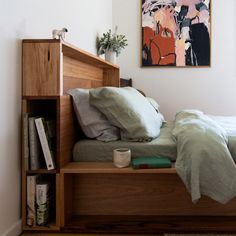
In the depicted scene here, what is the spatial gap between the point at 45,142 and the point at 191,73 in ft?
10.6

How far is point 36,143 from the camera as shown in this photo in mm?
1589

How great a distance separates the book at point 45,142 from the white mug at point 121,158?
0.99ft

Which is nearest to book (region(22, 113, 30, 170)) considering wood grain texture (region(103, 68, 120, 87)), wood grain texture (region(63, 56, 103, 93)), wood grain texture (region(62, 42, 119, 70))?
wood grain texture (region(62, 42, 119, 70))

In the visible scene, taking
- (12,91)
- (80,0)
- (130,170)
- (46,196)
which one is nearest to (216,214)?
(130,170)

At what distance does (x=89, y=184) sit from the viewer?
178cm

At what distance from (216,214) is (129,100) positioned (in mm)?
767

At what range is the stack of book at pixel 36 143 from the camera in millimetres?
1572

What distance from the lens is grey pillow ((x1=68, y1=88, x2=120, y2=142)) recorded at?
6.09 feet

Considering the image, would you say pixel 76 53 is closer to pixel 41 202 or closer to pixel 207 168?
pixel 41 202

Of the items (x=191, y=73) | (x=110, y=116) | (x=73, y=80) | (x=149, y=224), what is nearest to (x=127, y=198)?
(x=149, y=224)

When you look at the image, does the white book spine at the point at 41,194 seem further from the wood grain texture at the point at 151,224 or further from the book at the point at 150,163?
the book at the point at 150,163

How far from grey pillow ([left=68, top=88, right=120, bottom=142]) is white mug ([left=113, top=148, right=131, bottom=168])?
0.63ft

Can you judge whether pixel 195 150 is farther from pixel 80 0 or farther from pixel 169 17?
pixel 169 17

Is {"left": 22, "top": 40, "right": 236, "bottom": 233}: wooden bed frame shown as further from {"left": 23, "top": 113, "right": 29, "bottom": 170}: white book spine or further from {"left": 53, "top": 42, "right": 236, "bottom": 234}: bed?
{"left": 23, "top": 113, "right": 29, "bottom": 170}: white book spine
